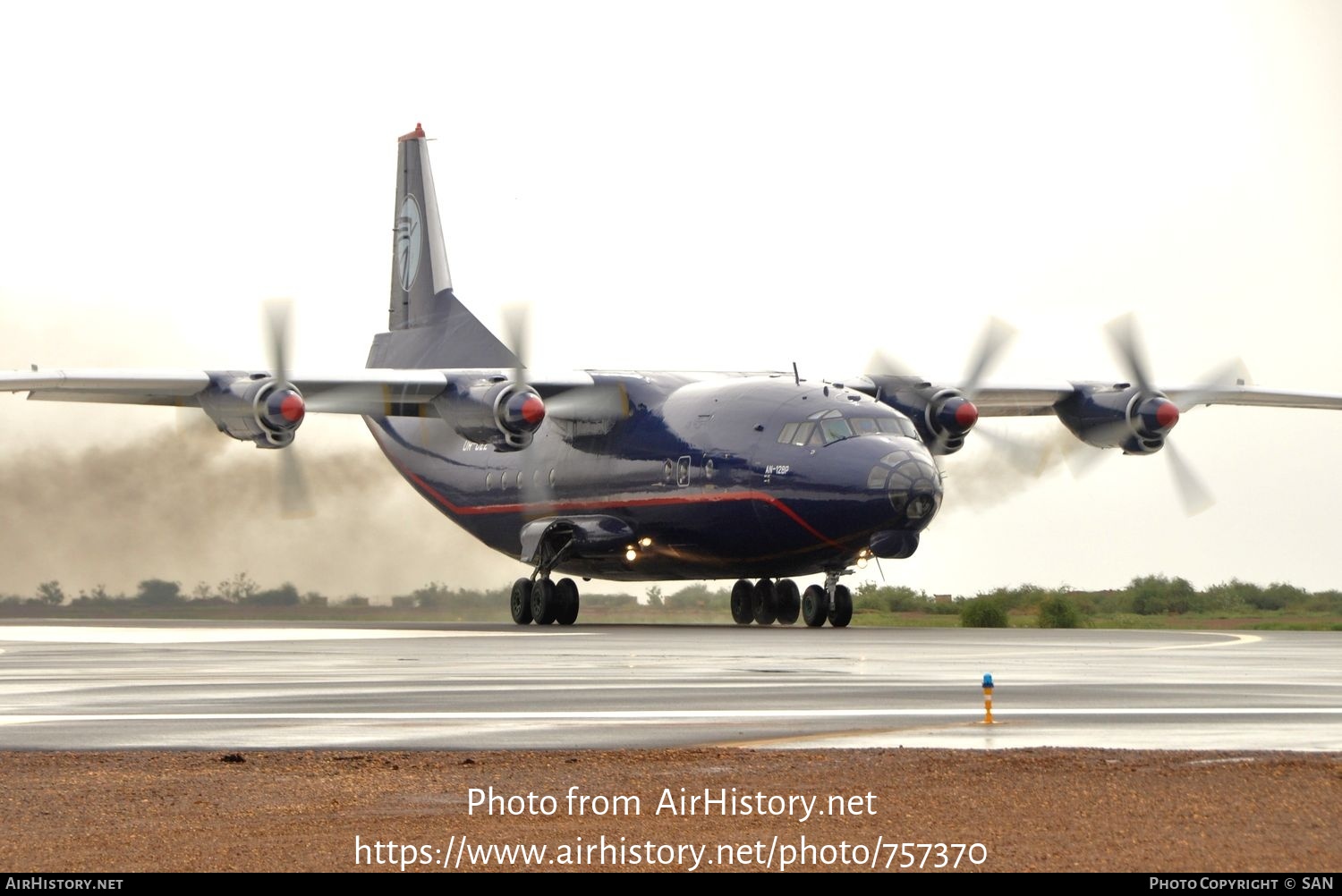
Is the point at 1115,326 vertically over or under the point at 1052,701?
over

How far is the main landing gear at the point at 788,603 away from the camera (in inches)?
1462

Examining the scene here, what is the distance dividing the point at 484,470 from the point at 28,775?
1291 inches

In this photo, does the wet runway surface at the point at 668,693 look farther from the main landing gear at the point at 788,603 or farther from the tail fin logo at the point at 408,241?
the tail fin logo at the point at 408,241

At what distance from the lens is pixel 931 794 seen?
10.1 metres

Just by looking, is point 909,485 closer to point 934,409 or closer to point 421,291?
point 934,409

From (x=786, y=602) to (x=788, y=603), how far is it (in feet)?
0.18

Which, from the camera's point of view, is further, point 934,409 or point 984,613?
point 984,613

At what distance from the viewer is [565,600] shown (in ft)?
133

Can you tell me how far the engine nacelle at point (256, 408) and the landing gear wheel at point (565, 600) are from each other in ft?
25.4

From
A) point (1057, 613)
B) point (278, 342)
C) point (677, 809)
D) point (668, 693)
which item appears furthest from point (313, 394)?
point (677, 809)

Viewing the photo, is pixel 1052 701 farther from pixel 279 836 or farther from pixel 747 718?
pixel 279 836

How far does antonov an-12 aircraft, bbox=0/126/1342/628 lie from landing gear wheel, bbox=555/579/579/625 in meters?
0.04
